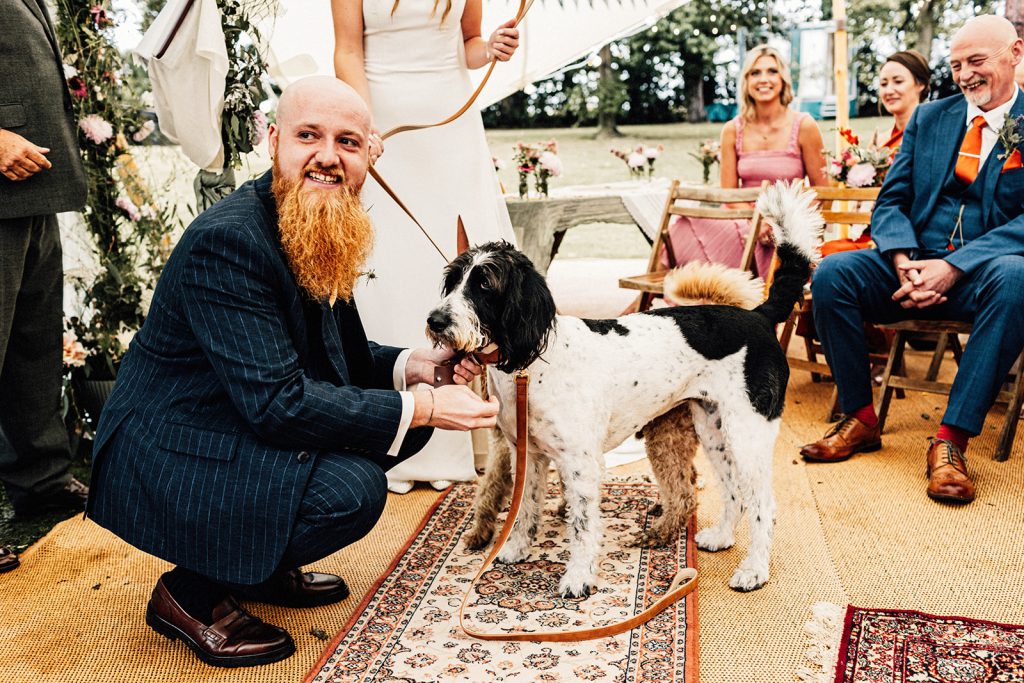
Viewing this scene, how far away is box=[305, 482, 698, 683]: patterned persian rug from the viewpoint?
2.29 meters

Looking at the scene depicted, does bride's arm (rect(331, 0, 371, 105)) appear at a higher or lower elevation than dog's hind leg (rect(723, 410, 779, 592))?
higher

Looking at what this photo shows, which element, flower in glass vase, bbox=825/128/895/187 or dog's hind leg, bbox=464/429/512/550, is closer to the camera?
dog's hind leg, bbox=464/429/512/550

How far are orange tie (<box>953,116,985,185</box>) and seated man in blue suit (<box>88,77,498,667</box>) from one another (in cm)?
269

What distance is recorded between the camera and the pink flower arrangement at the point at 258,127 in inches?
156

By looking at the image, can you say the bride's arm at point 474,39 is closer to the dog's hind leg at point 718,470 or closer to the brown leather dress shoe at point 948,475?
the dog's hind leg at point 718,470

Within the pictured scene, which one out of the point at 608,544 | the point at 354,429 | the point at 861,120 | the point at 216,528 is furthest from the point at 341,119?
the point at 861,120

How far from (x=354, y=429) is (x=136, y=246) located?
255cm

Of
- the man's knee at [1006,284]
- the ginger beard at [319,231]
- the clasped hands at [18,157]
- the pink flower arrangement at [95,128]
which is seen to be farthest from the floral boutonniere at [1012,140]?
the pink flower arrangement at [95,128]

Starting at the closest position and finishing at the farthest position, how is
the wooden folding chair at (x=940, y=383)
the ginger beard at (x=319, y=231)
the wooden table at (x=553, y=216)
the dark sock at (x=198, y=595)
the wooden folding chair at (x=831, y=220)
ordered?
the ginger beard at (x=319, y=231), the dark sock at (x=198, y=595), the wooden folding chair at (x=940, y=383), the wooden folding chair at (x=831, y=220), the wooden table at (x=553, y=216)

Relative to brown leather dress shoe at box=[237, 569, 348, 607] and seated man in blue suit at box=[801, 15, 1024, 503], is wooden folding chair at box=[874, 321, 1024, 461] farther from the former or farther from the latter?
brown leather dress shoe at box=[237, 569, 348, 607]

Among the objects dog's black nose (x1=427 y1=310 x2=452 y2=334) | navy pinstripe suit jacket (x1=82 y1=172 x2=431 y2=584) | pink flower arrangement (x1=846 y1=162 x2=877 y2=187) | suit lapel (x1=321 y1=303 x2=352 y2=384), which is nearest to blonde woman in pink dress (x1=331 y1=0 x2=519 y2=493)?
suit lapel (x1=321 y1=303 x2=352 y2=384)

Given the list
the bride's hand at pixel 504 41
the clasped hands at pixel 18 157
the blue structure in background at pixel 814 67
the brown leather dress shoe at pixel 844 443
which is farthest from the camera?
the blue structure in background at pixel 814 67

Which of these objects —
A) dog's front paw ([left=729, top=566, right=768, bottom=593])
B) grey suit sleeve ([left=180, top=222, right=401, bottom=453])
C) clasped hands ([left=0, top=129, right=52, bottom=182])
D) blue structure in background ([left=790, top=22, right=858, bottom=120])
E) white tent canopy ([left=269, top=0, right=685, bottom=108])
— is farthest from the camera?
blue structure in background ([left=790, top=22, right=858, bottom=120])

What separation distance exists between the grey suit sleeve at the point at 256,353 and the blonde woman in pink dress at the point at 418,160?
123cm
